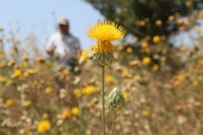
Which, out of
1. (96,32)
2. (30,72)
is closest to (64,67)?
(30,72)

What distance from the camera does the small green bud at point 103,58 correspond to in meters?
1.41

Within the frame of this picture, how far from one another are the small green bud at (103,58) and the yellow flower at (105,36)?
2cm

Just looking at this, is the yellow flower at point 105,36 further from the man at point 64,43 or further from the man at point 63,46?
the man at point 64,43

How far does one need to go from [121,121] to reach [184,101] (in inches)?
63.2

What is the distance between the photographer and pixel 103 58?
4.69ft

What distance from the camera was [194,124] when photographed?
182 inches

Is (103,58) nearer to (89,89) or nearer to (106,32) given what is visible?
(106,32)

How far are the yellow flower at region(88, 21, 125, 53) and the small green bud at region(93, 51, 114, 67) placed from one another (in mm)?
16

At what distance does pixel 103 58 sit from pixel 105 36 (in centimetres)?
9

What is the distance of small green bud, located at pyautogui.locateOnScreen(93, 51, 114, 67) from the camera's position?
1413mm

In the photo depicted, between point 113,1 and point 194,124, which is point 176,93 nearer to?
point 194,124

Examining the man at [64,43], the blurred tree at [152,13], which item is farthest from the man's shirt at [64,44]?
the blurred tree at [152,13]

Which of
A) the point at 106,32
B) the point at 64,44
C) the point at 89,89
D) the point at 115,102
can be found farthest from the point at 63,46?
the point at 115,102

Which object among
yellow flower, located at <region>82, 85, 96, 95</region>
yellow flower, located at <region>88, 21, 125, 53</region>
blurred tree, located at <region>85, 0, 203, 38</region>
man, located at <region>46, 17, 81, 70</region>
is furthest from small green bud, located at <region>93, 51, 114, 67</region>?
blurred tree, located at <region>85, 0, 203, 38</region>
